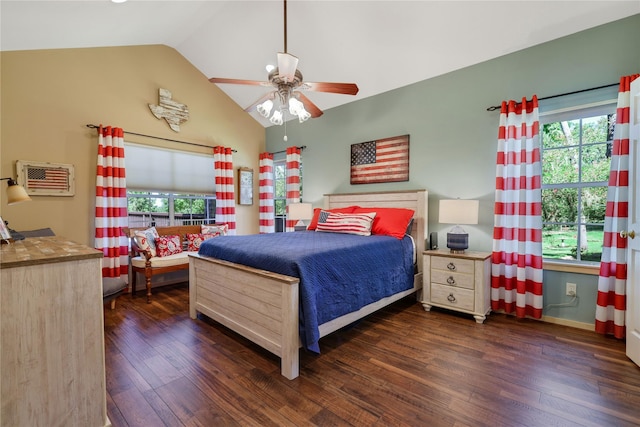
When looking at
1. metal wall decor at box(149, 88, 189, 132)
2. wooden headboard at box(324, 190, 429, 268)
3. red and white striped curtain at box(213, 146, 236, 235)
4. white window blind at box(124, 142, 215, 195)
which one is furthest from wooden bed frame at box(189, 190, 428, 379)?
metal wall decor at box(149, 88, 189, 132)

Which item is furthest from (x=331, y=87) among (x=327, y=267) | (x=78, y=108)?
(x=78, y=108)

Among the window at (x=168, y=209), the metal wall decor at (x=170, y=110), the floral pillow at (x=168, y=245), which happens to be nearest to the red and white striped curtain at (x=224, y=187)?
the window at (x=168, y=209)

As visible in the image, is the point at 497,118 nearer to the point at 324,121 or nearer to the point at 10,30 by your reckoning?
the point at 324,121

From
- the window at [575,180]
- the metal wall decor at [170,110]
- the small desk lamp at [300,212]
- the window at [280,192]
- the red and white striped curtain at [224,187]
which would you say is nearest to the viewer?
the window at [575,180]

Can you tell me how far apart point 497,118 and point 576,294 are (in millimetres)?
1825

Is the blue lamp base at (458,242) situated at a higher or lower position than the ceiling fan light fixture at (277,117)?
lower

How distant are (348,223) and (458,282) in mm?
1271

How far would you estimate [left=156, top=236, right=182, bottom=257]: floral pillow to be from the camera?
3.66 m

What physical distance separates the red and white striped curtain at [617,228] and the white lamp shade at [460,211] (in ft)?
3.16

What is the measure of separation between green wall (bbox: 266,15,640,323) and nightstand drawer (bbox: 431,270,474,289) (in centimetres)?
51

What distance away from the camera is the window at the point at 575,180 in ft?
8.32

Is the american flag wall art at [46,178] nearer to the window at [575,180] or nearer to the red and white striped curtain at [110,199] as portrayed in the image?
the red and white striped curtain at [110,199]

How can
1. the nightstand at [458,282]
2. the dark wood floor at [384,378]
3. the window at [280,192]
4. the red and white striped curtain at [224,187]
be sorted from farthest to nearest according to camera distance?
the window at [280,192] → the red and white striped curtain at [224,187] → the nightstand at [458,282] → the dark wood floor at [384,378]

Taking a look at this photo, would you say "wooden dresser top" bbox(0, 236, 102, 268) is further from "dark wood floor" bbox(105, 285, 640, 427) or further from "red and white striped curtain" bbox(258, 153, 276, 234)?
"red and white striped curtain" bbox(258, 153, 276, 234)
